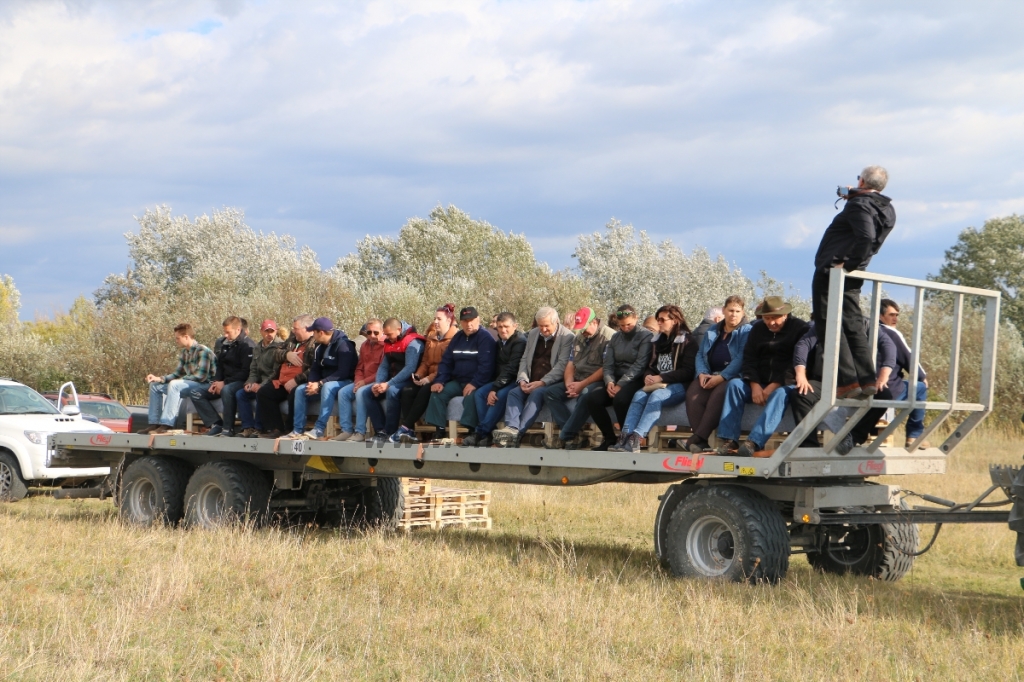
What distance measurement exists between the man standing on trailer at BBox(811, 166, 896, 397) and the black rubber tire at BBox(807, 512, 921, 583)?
1982 millimetres

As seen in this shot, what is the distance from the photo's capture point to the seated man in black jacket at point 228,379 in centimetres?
1312

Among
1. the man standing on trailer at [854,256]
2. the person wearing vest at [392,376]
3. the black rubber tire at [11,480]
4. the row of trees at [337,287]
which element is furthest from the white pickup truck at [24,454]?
the row of trees at [337,287]

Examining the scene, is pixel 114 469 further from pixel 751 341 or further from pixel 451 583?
pixel 751 341

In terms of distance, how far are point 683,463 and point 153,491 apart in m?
7.36

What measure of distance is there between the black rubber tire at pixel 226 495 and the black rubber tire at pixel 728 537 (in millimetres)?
5140

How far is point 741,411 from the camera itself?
9000 millimetres

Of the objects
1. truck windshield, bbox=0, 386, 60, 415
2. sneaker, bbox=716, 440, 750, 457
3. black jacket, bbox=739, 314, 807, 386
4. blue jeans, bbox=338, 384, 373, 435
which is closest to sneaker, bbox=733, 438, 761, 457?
sneaker, bbox=716, 440, 750, 457

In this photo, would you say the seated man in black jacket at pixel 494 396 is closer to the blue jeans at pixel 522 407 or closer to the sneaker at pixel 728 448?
the blue jeans at pixel 522 407

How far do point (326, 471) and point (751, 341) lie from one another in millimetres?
5275

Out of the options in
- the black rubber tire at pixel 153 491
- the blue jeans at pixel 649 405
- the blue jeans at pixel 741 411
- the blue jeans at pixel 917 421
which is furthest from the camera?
the black rubber tire at pixel 153 491

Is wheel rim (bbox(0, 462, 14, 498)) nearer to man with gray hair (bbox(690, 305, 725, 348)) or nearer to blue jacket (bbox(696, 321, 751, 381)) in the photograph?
man with gray hair (bbox(690, 305, 725, 348))

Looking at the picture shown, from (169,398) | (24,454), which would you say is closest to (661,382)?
(169,398)

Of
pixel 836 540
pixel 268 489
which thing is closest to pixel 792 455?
pixel 836 540

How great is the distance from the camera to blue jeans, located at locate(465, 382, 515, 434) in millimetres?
10727
